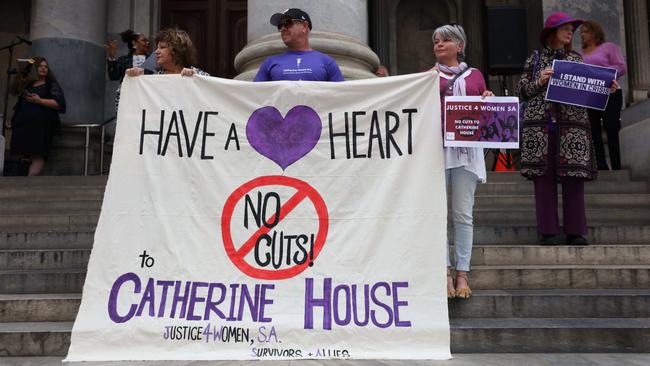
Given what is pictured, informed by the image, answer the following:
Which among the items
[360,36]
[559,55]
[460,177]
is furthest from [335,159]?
[360,36]

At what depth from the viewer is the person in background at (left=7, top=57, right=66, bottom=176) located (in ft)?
27.4

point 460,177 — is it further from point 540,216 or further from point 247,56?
point 247,56

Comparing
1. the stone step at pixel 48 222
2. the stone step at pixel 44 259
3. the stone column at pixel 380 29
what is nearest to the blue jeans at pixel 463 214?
the stone step at pixel 44 259

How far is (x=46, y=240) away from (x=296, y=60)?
2965mm

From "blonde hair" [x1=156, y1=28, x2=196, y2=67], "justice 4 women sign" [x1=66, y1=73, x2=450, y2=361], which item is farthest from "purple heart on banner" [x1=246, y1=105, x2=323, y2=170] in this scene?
"blonde hair" [x1=156, y1=28, x2=196, y2=67]

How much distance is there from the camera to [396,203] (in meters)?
3.87

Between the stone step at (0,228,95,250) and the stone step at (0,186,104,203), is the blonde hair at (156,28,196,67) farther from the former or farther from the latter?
the stone step at (0,186,104,203)

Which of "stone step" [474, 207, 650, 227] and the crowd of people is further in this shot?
"stone step" [474, 207, 650, 227]

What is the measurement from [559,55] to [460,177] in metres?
1.76

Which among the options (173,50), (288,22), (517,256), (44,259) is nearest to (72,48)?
(44,259)

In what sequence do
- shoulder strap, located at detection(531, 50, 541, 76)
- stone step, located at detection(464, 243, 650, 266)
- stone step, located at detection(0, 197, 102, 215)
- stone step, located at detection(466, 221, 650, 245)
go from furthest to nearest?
stone step, located at detection(0, 197, 102, 215) < stone step, located at detection(466, 221, 650, 245) < shoulder strap, located at detection(531, 50, 541, 76) < stone step, located at detection(464, 243, 650, 266)

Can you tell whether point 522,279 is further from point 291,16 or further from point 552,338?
point 291,16

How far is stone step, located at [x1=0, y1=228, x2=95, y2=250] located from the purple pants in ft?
13.5

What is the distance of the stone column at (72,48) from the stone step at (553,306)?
27.5 ft
